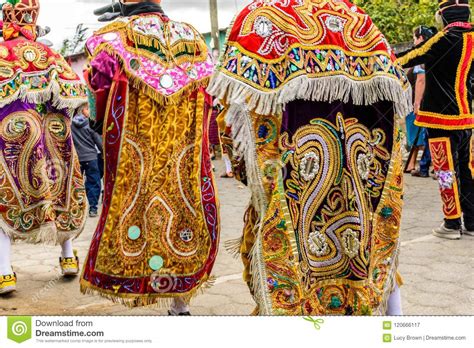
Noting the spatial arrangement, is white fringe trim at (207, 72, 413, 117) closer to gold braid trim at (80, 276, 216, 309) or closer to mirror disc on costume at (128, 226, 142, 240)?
mirror disc on costume at (128, 226, 142, 240)

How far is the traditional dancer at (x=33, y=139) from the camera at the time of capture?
3.92m

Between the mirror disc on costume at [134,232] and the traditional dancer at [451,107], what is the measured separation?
7.41 feet

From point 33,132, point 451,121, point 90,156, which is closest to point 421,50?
point 451,121

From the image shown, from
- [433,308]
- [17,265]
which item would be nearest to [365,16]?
[433,308]

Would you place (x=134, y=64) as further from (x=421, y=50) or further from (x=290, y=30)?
(x=421, y=50)

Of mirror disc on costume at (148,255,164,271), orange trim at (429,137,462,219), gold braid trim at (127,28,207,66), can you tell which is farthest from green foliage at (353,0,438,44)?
mirror disc on costume at (148,255,164,271)

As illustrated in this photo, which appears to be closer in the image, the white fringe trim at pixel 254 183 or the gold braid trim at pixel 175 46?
the white fringe trim at pixel 254 183

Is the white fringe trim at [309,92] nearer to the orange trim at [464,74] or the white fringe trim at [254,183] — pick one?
the white fringe trim at [254,183]

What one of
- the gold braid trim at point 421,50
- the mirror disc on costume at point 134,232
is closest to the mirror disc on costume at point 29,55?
the mirror disc on costume at point 134,232

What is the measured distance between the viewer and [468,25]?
4.55 m

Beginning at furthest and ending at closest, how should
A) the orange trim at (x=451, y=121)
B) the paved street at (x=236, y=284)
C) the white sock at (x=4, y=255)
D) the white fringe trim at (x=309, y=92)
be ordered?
the orange trim at (x=451, y=121)
the white sock at (x=4, y=255)
the paved street at (x=236, y=284)
the white fringe trim at (x=309, y=92)

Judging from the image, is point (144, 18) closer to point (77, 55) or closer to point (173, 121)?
point (173, 121)

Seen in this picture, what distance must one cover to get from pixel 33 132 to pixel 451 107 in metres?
2.77

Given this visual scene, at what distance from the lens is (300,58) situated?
2.25 metres
